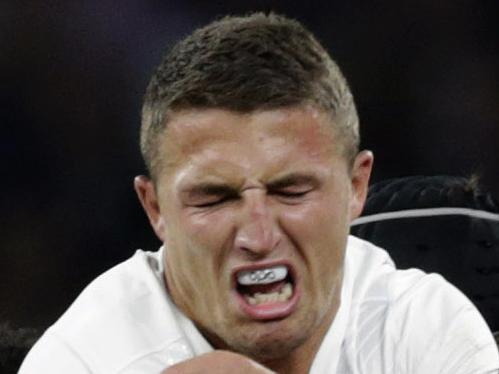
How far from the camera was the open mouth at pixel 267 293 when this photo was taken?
1.25m

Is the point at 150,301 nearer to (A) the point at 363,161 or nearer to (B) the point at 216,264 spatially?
(B) the point at 216,264

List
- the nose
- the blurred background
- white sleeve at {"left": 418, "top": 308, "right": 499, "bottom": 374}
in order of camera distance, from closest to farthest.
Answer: the nose
white sleeve at {"left": 418, "top": 308, "right": 499, "bottom": 374}
the blurred background

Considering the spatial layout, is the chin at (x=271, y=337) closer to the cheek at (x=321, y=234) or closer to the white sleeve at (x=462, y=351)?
the cheek at (x=321, y=234)

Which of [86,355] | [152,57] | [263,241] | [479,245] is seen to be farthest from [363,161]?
[152,57]

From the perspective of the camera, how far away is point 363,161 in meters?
1.40

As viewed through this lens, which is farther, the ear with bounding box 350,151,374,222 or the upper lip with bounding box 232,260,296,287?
the ear with bounding box 350,151,374,222

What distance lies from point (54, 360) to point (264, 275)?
0.25m

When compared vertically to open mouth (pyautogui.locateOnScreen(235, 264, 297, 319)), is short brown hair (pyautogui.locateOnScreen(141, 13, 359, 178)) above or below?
above

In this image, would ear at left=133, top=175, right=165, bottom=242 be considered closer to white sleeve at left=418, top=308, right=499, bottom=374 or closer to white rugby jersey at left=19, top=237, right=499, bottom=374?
white rugby jersey at left=19, top=237, right=499, bottom=374

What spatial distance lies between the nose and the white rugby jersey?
0.17 meters

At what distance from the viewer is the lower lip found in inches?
49.8

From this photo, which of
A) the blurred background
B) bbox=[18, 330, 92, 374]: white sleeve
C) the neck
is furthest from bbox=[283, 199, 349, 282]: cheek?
the blurred background

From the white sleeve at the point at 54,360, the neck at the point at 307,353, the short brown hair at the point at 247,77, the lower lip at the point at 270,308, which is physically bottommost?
the neck at the point at 307,353

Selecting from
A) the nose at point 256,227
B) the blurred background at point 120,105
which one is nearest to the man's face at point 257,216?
the nose at point 256,227
